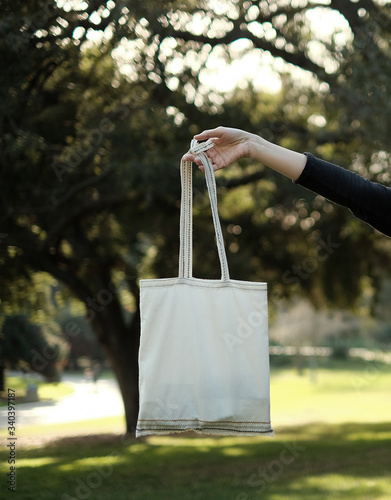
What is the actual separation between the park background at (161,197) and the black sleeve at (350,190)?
5.07m

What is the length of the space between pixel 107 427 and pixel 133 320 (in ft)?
9.35

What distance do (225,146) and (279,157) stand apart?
0.74 ft

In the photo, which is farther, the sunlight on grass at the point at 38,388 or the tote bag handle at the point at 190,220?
the sunlight on grass at the point at 38,388

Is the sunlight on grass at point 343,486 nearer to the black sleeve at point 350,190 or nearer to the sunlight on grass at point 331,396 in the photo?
the black sleeve at point 350,190

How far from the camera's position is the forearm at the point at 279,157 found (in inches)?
72.4

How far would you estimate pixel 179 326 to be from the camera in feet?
6.24

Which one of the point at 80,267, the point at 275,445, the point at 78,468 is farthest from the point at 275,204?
the point at 78,468

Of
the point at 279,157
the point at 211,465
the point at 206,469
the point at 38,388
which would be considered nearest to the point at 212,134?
the point at 279,157

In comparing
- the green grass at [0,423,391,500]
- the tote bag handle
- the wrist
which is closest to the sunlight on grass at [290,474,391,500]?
the green grass at [0,423,391,500]

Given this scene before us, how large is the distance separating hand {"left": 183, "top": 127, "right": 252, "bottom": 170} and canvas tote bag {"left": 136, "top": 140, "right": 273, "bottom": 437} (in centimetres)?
16

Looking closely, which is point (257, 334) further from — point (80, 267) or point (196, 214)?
point (80, 267)

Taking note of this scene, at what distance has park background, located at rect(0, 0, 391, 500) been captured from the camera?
23.4 ft

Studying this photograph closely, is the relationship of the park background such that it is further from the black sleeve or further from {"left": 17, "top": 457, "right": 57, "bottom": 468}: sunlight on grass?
the black sleeve

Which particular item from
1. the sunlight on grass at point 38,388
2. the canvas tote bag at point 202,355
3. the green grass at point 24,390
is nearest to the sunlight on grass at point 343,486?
the green grass at point 24,390
